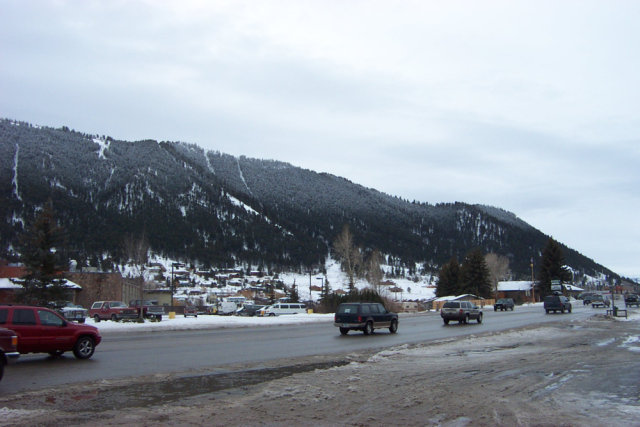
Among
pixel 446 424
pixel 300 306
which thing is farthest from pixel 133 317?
pixel 446 424

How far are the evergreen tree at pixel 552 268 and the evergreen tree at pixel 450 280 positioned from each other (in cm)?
2247

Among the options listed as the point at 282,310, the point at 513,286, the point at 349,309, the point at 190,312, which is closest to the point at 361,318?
the point at 349,309

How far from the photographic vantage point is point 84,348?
701 inches

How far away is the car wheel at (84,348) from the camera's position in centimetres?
1759

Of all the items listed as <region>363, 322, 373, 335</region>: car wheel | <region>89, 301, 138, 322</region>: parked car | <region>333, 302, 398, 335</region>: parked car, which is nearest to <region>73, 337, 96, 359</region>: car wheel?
<region>333, 302, 398, 335</region>: parked car

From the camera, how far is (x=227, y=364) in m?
16.2

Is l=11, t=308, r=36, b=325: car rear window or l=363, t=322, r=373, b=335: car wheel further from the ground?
l=11, t=308, r=36, b=325: car rear window

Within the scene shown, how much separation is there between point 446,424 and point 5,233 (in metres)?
170

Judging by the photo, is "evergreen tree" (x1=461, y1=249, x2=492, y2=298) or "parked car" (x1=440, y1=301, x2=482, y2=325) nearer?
"parked car" (x1=440, y1=301, x2=482, y2=325)

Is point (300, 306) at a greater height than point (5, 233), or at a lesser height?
lesser

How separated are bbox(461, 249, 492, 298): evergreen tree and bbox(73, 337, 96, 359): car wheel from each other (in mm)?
84770

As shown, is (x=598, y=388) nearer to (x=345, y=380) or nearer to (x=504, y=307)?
(x=345, y=380)

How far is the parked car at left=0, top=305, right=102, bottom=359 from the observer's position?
1641 centimetres

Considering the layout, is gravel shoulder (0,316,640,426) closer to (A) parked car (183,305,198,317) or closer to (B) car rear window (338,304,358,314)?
(B) car rear window (338,304,358,314)
